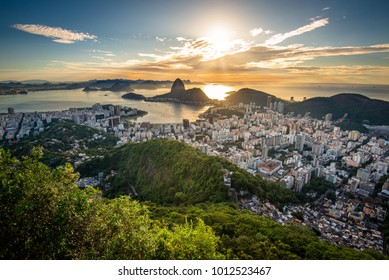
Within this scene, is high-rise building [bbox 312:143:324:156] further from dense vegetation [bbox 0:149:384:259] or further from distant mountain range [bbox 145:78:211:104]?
dense vegetation [bbox 0:149:384:259]

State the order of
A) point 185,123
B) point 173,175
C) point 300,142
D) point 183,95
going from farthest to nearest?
point 185,123, point 300,142, point 183,95, point 173,175

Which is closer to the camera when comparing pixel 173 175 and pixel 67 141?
pixel 173 175

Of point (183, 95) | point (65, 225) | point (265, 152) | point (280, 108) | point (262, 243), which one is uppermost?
point (183, 95)

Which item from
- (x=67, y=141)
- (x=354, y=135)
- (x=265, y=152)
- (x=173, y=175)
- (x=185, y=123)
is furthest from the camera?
(x=185, y=123)

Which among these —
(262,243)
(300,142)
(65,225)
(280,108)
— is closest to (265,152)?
(300,142)

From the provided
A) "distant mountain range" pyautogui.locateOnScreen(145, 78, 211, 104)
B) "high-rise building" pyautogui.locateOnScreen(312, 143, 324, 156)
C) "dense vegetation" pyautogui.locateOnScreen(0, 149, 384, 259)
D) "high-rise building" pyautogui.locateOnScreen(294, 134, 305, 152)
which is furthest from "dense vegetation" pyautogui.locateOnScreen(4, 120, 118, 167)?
"high-rise building" pyautogui.locateOnScreen(312, 143, 324, 156)

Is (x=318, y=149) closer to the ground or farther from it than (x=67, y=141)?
closer to the ground

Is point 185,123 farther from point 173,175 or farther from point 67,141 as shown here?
point 173,175
